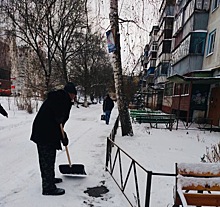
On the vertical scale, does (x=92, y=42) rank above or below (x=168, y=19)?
below

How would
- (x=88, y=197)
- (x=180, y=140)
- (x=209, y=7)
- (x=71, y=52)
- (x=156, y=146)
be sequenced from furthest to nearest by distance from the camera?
1. (x=71, y=52)
2. (x=209, y=7)
3. (x=180, y=140)
4. (x=156, y=146)
5. (x=88, y=197)

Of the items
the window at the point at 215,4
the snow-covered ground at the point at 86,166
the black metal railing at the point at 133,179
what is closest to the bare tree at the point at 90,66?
the window at the point at 215,4

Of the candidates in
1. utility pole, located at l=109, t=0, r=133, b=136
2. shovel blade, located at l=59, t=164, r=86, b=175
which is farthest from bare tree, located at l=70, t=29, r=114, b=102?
shovel blade, located at l=59, t=164, r=86, b=175

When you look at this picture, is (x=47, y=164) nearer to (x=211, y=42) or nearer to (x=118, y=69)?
(x=118, y=69)

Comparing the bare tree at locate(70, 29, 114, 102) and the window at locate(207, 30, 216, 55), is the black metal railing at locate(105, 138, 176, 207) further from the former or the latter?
the bare tree at locate(70, 29, 114, 102)

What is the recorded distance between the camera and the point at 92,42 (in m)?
25.0

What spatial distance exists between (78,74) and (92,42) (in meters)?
9.14

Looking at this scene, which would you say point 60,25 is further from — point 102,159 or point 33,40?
point 102,159

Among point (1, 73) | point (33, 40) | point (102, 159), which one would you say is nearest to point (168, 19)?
point (33, 40)

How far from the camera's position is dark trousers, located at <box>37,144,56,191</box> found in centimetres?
370

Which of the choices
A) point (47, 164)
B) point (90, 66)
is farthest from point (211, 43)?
point (90, 66)

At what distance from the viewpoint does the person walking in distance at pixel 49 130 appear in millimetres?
3619

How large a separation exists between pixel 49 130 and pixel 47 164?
0.59 meters

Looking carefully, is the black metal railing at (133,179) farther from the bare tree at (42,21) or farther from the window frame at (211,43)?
the bare tree at (42,21)
